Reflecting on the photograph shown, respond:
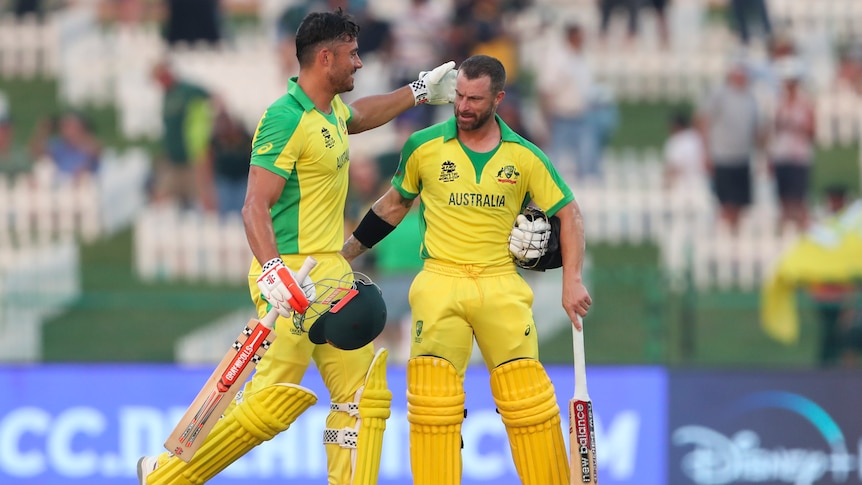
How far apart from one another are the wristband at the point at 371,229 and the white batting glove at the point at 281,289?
3.16ft

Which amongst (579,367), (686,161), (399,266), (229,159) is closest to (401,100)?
(579,367)

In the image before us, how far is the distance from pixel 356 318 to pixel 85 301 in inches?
224

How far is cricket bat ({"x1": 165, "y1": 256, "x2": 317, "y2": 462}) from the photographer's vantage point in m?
7.42

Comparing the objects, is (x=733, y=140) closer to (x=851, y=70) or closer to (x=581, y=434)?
(x=851, y=70)

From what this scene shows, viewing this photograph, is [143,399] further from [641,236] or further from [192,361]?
[641,236]

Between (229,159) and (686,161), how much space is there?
4.97 meters

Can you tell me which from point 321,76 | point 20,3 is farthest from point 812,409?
point 20,3

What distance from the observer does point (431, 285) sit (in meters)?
7.73

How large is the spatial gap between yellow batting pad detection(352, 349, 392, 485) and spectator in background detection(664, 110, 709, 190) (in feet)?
31.1

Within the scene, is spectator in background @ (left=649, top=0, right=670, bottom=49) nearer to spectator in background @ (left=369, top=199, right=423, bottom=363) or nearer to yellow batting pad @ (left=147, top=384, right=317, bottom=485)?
spectator in background @ (left=369, top=199, right=423, bottom=363)

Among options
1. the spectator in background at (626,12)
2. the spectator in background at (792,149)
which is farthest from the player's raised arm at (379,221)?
the spectator in background at (626,12)

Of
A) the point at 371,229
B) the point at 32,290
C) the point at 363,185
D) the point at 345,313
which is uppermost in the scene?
the point at 363,185

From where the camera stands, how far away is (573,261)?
766cm

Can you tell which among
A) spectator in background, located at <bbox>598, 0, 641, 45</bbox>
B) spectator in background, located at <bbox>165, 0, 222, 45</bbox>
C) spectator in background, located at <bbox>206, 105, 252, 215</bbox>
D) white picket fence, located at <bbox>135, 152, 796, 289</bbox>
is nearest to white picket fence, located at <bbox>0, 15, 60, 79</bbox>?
spectator in background, located at <bbox>165, 0, 222, 45</bbox>
